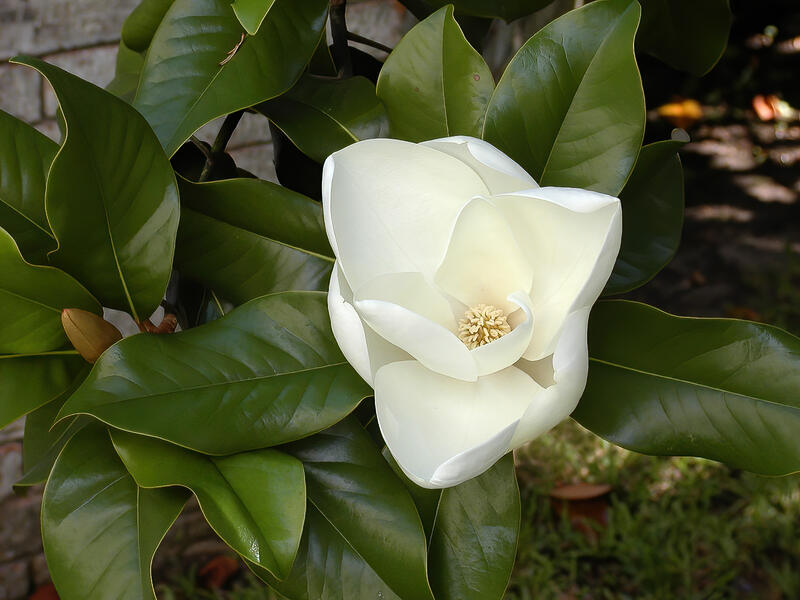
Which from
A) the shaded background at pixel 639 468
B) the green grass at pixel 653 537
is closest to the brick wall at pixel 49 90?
the shaded background at pixel 639 468

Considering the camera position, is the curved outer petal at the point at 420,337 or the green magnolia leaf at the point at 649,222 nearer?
the curved outer petal at the point at 420,337

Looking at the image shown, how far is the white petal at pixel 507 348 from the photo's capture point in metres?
0.63

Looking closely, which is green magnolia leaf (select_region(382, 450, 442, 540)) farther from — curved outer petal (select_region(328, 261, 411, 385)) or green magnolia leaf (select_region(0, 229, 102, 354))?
green magnolia leaf (select_region(0, 229, 102, 354))

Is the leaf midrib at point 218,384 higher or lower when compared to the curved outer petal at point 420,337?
lower

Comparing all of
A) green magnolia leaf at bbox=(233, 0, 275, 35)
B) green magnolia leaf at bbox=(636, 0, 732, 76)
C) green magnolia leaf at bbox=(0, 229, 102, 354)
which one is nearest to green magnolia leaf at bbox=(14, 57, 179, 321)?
green magnolia leaf at bbox=(0, 229, 102, 354)

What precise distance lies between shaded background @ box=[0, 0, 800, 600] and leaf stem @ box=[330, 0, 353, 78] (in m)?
0.53

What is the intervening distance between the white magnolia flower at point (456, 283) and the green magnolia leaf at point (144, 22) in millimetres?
451

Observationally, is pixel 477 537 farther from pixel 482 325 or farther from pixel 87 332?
pixel 87 332

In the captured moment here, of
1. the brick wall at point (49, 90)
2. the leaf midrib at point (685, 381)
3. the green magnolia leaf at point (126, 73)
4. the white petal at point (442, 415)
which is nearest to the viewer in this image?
the white petal at point (442, 415)

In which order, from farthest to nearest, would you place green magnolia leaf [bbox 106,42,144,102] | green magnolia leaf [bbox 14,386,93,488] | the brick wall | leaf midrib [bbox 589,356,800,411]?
the brick wall → green magnolia leaf [bbox 106,42,144,102] → green magnolia leaf [bbox 14,386,93,488] → leaf midrib [bbox 589,356,800,411]

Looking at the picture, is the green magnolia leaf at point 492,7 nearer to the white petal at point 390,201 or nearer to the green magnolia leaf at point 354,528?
the white petal at point 390,201

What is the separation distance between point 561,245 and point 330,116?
289 mm

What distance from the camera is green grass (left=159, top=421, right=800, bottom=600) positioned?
2.01m

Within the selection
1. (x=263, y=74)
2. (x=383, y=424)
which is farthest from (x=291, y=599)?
(x=263, y=74)
